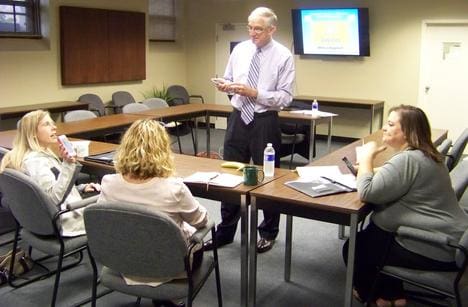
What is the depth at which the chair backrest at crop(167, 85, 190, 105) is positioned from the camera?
8511 millimetres

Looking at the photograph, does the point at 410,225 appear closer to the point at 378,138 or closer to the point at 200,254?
the point at 200,254

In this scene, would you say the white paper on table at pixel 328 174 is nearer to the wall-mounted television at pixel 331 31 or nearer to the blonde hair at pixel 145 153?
the blonde hair at pixel 145 153

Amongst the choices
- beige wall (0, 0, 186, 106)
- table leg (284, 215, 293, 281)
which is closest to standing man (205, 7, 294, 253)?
table leg (284, 215, 293, 281)

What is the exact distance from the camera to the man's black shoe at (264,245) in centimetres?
343

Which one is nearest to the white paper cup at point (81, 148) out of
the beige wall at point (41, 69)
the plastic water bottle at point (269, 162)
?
the plastic water bottle at point (269, 162)

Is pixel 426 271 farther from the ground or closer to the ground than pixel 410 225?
closer to the ground

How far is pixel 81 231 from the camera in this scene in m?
2.59

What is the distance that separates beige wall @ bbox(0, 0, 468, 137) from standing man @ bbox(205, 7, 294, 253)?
3990mm

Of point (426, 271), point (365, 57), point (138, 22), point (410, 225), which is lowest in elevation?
point (426, 271)

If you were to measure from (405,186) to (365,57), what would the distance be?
5.72 metres

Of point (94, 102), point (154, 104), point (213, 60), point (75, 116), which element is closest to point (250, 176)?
point (75, 116)

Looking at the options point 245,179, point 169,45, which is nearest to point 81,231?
point 245,179

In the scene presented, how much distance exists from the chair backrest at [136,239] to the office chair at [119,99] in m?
5.65

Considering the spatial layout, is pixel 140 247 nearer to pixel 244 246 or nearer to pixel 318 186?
pixel 244 246
